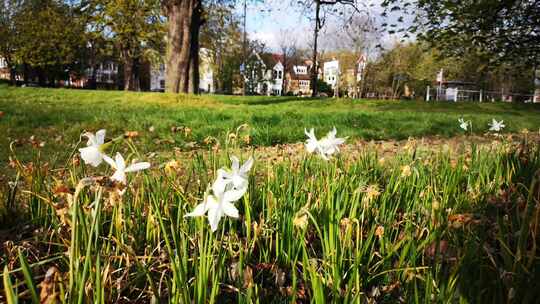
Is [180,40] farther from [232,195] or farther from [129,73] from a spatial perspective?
[129,73]

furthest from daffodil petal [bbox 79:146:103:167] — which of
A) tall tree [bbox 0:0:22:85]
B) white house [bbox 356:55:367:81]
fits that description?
white house [bbox 356:55:367:81]

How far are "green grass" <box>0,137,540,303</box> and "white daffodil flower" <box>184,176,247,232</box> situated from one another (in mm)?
68

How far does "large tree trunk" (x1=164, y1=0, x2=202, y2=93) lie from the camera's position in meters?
16.0

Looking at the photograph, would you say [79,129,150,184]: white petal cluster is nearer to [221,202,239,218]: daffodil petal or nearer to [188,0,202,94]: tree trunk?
[221,202,239,218]: daffodil petal

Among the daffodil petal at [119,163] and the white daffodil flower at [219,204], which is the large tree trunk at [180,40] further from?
the white daffodil flower at [219,204]

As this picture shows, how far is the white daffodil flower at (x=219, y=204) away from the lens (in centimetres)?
94

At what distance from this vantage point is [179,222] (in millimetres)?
1588

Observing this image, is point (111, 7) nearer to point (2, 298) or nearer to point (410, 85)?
point (2, 298)

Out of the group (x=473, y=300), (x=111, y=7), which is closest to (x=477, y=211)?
(x=473, y=300)

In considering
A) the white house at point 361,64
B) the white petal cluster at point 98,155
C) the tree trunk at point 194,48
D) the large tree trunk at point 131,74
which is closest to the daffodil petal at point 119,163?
the white petal cluster at point 98,155

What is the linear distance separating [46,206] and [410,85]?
222ft

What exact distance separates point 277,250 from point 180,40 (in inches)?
627

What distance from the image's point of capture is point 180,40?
16.2m

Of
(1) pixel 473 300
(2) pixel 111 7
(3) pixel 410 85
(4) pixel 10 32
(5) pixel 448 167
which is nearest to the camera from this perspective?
(1) pixel 473 300
